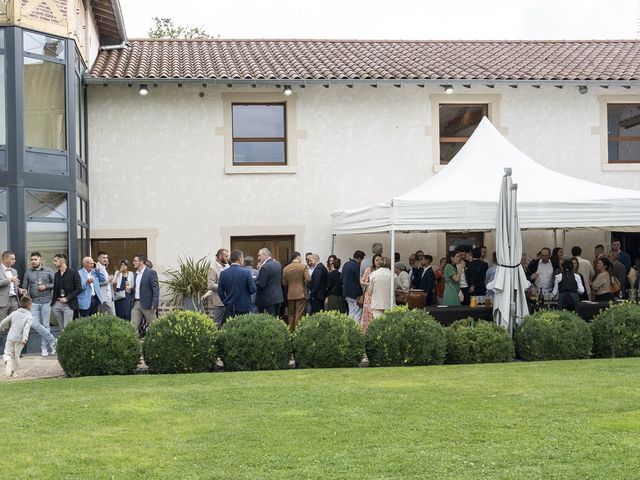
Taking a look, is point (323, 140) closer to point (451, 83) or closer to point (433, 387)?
point (451, 83)

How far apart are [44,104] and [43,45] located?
3.12ft

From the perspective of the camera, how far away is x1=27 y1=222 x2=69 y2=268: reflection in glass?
14.1 m

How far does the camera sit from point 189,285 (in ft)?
53.7

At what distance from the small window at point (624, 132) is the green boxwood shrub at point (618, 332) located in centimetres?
684

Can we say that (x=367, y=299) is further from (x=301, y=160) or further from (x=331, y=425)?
(x=331, y=425)

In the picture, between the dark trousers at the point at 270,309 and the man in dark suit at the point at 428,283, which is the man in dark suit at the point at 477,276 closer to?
the man in dark suit at the point at 428,283

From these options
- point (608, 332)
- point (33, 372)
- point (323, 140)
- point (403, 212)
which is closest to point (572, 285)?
point (608, 332)

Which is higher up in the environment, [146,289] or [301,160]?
[301,160]

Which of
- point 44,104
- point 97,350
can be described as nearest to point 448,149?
point 44,104

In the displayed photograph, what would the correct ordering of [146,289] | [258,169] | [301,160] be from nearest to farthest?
[146,289] < [258,169] < [301,160]

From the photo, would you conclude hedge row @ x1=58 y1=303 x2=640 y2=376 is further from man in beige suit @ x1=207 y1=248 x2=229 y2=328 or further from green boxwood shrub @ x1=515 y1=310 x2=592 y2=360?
man in beige suit @ x1=207 y1=248 x2=229 y2=328

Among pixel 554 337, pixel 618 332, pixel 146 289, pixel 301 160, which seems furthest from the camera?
pixel 301 160

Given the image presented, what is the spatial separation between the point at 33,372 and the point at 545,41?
47.8ft

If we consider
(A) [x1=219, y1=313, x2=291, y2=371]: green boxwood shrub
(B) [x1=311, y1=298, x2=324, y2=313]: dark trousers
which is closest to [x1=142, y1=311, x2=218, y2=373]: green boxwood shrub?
(A) [x1=219, y1=313, x2=291, y2=371]: green boxwood shrub
